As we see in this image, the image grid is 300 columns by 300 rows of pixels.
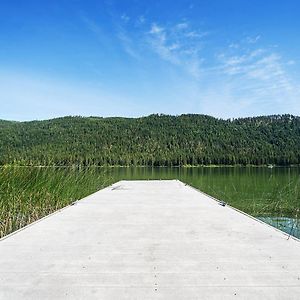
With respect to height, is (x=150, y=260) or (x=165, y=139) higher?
(x=165, y=139)

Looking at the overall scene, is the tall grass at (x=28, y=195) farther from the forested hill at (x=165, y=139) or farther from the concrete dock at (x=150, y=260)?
the forested hill at (x=165, y=139)

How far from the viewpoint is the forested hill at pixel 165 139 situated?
8688 centimetres

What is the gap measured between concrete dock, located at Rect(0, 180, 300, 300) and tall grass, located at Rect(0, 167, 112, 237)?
5.90 ft

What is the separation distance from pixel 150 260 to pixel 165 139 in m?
118

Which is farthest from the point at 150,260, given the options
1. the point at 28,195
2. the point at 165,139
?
the point at 165,139

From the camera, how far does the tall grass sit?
725 centimetres

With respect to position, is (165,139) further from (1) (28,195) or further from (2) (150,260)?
(2) (150,260)

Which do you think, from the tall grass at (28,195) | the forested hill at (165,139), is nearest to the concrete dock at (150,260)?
the tall grass at (28,195)

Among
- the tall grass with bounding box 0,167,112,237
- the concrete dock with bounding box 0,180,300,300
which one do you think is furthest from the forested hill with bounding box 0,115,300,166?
the concrete dock with bounding box 0,180,300,300

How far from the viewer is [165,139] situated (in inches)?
4779

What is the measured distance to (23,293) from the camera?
8.26 feet

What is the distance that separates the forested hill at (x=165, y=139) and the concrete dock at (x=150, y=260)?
78293 mm

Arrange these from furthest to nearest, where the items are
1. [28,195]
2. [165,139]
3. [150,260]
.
Answer: [165,139] → [28,195] → [150,260]

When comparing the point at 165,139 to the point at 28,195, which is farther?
the point at 165,139
